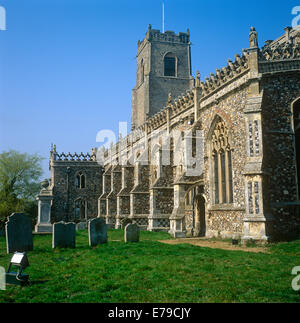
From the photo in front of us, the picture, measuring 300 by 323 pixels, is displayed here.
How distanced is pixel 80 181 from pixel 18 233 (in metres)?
29.7

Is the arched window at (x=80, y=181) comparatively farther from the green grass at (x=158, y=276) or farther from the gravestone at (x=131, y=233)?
the green grass at (x=158, y=276)

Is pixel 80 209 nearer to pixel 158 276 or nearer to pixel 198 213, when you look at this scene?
pixel 198 213

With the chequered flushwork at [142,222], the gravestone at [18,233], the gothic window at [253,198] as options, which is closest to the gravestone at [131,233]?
the gravestone at [18,233]

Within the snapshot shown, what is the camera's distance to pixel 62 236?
39.2 ft

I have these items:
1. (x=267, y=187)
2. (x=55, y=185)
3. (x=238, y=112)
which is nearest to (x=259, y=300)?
(x=267, y=187)

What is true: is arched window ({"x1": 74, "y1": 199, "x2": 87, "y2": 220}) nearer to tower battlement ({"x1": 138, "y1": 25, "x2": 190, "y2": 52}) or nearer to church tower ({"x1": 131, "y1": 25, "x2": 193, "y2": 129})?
church tower ({"x1": 131, "y1": 25, "x2": 193, "y2": 129})

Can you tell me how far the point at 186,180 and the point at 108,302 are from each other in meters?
12.6

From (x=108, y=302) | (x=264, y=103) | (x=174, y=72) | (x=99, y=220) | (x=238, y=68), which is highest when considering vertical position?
(x=174, y=72)

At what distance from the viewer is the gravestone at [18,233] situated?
419 inches

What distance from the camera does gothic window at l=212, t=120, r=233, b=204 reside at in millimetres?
15734

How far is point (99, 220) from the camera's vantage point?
43.0ft

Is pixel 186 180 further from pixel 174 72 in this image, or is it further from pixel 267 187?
pixel 174 72

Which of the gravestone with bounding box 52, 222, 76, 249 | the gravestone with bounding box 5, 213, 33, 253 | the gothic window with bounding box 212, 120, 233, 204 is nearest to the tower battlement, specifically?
the gothic window with bounding box 212, 120, 233, 204

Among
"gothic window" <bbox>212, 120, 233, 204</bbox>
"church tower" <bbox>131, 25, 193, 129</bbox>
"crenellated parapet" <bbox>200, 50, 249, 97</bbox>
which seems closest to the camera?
"crenellated parapet" <bbox>200, 50, 249, 97</bbox>
